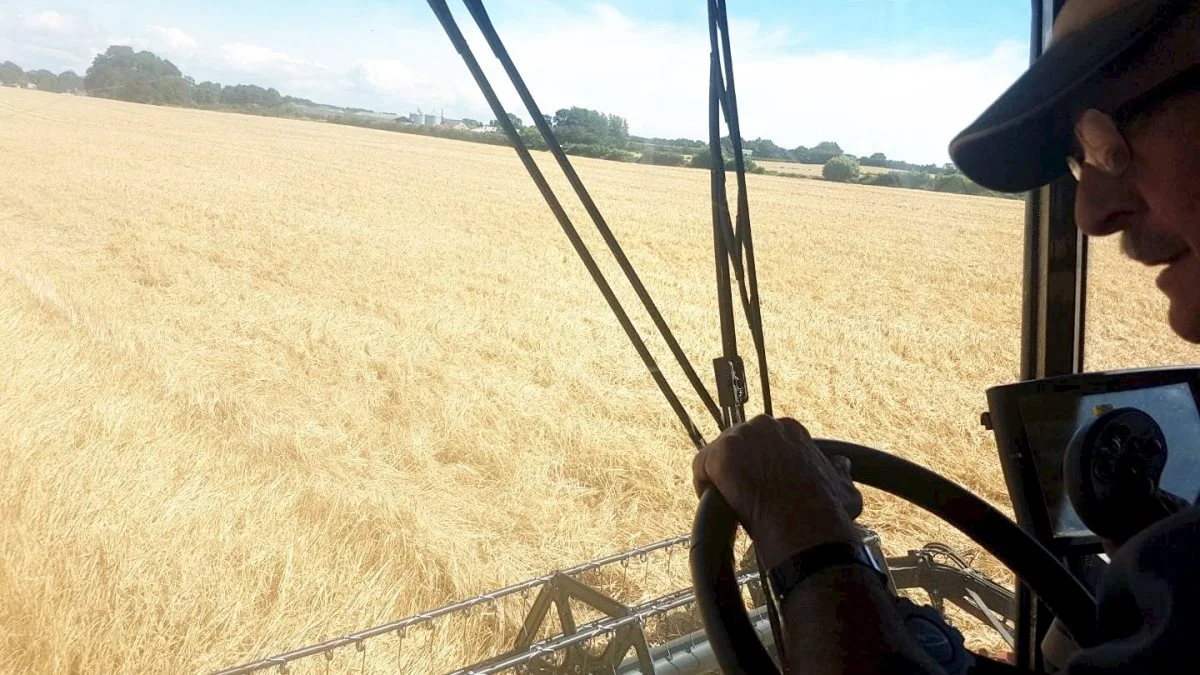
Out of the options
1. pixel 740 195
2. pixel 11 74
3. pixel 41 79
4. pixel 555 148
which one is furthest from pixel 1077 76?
pixel 41 79

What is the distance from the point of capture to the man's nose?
32.7 inches

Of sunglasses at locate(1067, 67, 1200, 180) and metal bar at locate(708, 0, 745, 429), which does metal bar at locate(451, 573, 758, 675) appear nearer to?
metal bar at locate(708, 0, 745, 429)

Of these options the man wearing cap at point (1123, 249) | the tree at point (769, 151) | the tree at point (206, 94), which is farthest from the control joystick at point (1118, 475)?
the tree at point (206, 94)

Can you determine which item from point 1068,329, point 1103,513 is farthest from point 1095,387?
point 1068,329

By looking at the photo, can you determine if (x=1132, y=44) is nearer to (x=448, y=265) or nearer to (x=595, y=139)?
(x=595, y=139)

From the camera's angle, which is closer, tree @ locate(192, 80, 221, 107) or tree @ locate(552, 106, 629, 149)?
tree @ locate(552, 106, 629, 149)

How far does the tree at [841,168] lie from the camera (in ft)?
8.76

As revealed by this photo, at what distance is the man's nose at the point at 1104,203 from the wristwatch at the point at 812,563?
42 cm

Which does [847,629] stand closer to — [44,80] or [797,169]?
[797,169]

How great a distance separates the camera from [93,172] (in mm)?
5258

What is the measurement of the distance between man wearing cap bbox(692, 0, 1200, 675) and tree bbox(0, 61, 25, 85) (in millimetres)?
2059

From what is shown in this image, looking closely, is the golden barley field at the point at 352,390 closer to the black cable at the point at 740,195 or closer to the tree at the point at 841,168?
the black cable at the point at 740,195

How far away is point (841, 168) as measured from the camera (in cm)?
271

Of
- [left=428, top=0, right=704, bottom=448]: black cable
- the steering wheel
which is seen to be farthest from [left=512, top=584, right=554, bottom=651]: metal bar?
the steering wheel
